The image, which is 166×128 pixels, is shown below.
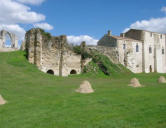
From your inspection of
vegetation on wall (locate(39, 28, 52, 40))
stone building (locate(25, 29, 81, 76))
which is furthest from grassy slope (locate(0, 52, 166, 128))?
vegetation on wall (locate(39, 28, 52, 40))

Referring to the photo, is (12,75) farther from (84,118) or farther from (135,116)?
(135,116)

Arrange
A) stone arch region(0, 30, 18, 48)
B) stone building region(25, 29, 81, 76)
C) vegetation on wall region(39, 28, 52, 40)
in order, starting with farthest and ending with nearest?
stone arch region(0, 30, 18, 48) < vegetation on wall region(39, 28, 52, 40) < stone building region(25, 29, 81, 76)


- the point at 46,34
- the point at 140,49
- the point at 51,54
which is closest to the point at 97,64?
the point at 51,54

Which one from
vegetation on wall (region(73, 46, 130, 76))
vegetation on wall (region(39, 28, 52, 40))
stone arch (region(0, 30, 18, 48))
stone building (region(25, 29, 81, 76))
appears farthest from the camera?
stone arch (region(0, 30, 18, 48))

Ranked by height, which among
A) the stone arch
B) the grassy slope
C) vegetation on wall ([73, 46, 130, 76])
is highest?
the stone arch

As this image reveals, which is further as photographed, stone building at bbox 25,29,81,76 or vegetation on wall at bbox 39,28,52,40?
vegetation on wall at bbox 39,28,52,40

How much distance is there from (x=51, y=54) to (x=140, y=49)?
22.5 m

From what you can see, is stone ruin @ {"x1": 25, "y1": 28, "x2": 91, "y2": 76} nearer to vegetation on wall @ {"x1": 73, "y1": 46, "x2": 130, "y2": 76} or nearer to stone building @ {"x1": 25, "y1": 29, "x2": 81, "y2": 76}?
stone building @ {"x1": 25, "y1": 29, "x2": 81, "y2": 76}

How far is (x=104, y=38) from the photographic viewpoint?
43.8 m

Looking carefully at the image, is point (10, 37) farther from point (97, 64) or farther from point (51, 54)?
point (97, 64)

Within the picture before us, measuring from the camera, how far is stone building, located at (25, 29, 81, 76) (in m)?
25.9

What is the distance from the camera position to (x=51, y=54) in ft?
93.0

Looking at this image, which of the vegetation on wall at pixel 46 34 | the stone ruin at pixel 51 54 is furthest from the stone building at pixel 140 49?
the vegetation on wall at pixel 46 34

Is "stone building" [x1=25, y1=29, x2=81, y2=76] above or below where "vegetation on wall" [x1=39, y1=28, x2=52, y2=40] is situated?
below
